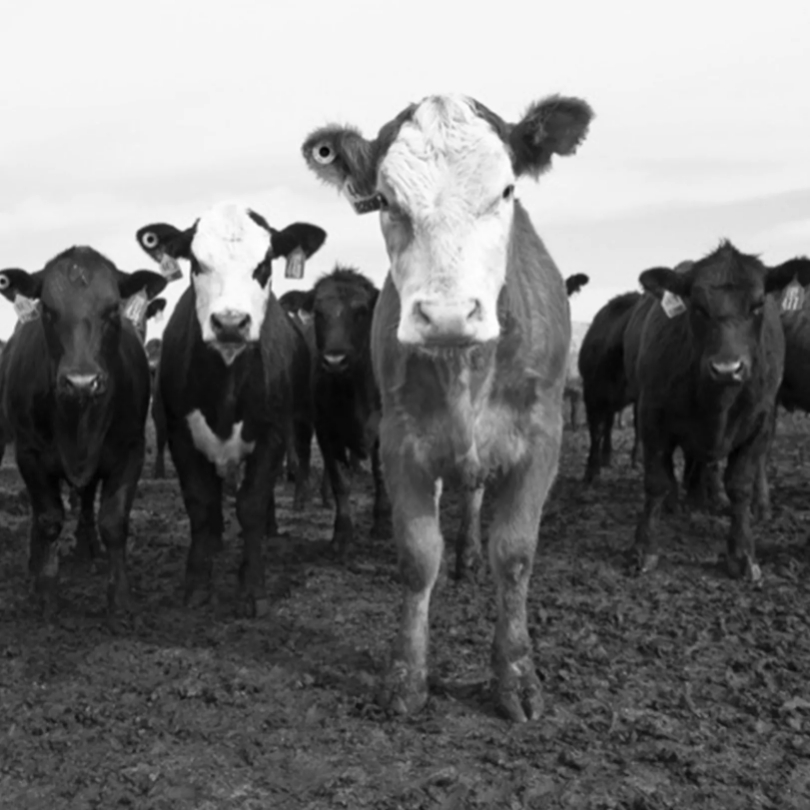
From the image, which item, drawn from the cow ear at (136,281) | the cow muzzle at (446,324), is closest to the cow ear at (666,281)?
the cow ear at (136,281)

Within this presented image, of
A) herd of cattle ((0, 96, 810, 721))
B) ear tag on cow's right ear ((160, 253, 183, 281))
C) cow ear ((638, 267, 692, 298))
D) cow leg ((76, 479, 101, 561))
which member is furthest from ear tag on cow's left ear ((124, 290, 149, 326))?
cow ear ((638, 267, 692, 298))

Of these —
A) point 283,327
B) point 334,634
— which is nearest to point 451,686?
point 334,634

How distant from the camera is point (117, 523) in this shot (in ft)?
20.0

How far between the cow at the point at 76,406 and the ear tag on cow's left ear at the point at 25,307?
0.04 meters

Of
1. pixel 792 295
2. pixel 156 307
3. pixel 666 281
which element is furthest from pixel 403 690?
pixel 156 307

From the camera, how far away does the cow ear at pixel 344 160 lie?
4773mm

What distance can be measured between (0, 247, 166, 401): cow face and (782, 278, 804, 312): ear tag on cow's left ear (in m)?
3.97

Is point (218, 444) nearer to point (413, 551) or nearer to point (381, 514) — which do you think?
point (413, 551)

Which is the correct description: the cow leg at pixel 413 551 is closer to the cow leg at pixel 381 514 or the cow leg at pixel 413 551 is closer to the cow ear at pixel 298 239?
the cow ear at pixel 298 239

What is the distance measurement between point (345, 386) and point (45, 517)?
2840 millimetres

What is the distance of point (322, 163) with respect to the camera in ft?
16.0

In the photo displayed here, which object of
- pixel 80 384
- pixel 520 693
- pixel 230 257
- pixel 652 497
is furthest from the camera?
pixel 652 497

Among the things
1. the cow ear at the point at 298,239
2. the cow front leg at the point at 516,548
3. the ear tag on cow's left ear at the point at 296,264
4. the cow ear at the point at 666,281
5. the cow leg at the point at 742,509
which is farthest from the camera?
the cow ear at the point at 666,281

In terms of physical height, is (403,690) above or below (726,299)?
below
